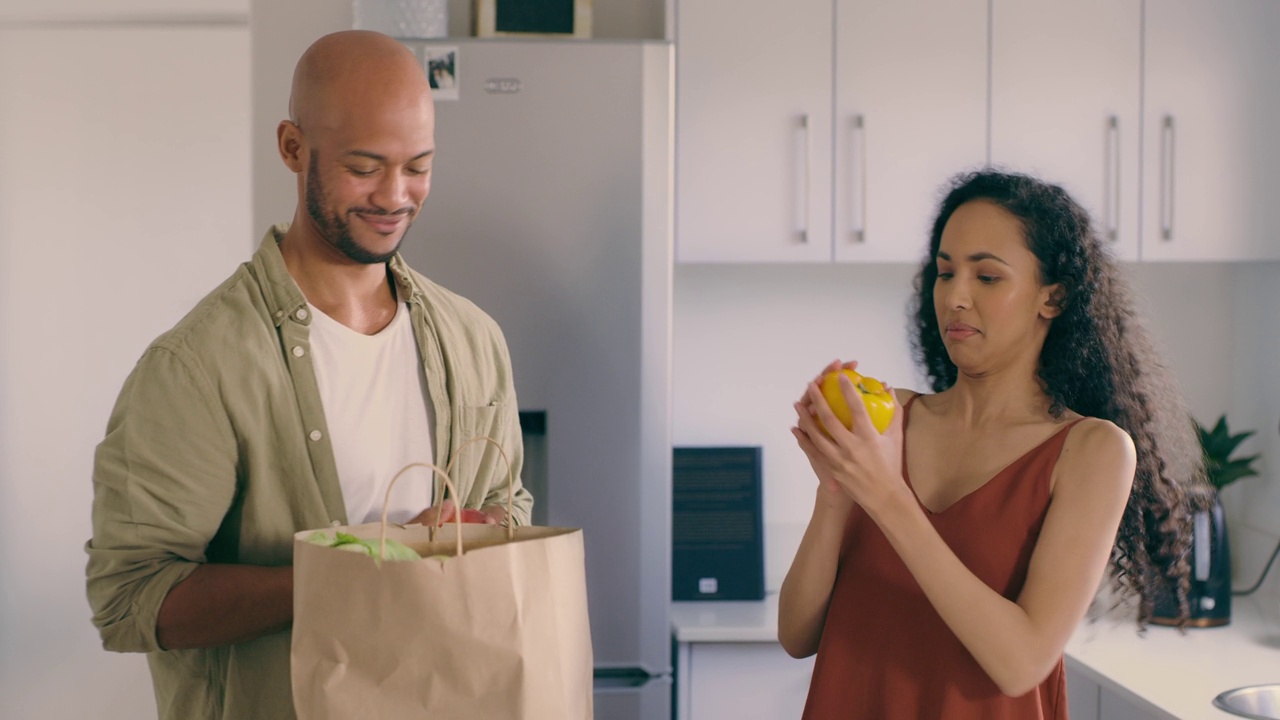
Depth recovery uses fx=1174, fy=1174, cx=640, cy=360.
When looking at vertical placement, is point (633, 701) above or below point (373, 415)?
below

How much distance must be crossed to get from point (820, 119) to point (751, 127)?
0.15 metres

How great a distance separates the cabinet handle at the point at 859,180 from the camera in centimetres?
246

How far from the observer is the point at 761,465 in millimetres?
2713

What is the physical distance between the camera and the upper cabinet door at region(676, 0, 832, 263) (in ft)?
7.97

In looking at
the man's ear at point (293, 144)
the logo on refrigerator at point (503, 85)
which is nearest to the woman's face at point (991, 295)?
the man's ear at point (293, 144)

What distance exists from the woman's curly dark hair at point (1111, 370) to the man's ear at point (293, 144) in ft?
2.42

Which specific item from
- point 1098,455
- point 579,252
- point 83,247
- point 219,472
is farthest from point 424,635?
point 83,247

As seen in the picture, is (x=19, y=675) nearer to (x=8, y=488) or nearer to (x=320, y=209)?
(x=8, y=488)

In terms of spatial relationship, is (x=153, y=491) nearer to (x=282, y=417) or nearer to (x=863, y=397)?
(x=282, y=417)

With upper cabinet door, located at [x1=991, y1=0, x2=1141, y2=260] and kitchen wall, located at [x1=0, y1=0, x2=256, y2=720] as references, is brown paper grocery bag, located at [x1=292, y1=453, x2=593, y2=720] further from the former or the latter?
kitchen wall, located at [x1=0, y1=0, x2=256, y2=720]

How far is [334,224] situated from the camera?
1.28 m

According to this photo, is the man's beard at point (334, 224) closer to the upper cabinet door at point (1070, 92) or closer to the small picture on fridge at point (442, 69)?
the small picture on fridge at point (442, 69)

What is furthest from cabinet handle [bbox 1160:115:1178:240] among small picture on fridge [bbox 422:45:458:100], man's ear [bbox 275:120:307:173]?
man's ear [bbox 275:120:307:173]

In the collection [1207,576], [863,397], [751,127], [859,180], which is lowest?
[1207,576]
